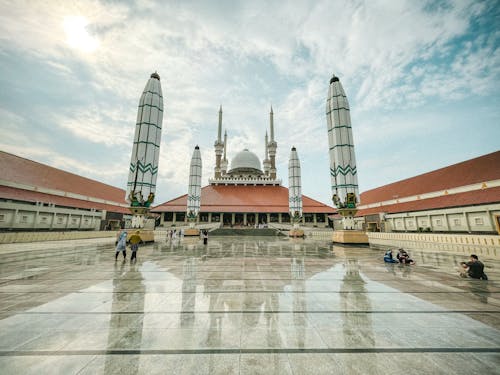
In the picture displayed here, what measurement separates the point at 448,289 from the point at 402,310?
264 centimetres

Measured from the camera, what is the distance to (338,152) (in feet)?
60.0

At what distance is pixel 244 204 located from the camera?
142 feet

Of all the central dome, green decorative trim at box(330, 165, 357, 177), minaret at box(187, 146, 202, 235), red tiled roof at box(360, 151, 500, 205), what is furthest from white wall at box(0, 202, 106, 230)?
red tiled roof at box(360, 151, 500, 205)

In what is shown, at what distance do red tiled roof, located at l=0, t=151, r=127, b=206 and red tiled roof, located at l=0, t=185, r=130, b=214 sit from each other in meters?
1.35

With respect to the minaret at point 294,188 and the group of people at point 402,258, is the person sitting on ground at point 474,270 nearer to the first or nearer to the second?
the group of people at point 402,258

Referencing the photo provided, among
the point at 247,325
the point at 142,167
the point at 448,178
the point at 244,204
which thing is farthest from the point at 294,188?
the point at 247,325

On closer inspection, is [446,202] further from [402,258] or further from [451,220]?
[402,258]

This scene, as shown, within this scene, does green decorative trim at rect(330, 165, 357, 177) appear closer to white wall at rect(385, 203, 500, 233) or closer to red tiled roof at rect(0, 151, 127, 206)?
white wall at rect(385, 203, 500, 233)

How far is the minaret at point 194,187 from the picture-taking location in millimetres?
26781

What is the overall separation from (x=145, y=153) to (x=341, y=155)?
1618 cm

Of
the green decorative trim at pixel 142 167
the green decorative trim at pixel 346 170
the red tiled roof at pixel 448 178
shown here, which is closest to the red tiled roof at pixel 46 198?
the green decorative trim at pixel 142 167

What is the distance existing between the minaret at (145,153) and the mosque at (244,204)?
21.2 metres

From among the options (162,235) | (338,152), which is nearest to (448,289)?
(338,152)

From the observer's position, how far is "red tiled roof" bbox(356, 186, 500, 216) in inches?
809
